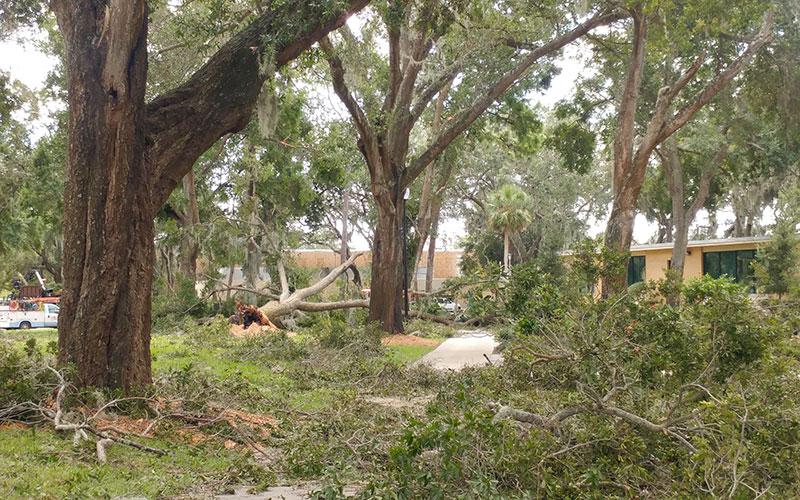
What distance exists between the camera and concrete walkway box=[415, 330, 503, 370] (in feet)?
46.1

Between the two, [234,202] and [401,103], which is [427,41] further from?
[234,202]

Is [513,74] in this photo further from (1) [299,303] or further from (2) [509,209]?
(2) [509,209]

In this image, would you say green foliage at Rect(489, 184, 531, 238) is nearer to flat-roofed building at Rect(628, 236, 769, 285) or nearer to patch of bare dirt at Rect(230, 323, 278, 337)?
flat-roofed building at Rect(628, 236, 769, 285)

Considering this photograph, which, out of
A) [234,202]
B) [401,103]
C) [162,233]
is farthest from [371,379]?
[234,202]

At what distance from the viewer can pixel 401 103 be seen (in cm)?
1916

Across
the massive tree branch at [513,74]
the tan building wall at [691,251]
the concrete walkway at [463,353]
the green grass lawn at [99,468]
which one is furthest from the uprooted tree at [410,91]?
the tan building wall at [691,251]

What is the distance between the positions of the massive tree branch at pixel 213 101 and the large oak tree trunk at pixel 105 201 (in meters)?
0.35

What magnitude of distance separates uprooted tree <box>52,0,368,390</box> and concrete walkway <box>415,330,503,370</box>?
5.66m

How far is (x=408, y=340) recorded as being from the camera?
765 inches

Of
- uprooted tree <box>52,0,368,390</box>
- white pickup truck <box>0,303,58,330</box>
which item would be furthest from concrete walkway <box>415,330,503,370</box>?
white pickup truck <box>0,303,58,330</box>

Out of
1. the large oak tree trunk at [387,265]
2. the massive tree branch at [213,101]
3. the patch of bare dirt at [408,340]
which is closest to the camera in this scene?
the massive tree branch at [213,101]

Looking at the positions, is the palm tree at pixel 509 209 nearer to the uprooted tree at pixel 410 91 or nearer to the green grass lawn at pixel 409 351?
the uprooted tree at pixel 410 91

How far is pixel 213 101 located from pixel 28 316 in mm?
27839

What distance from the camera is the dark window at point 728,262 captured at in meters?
33.8
